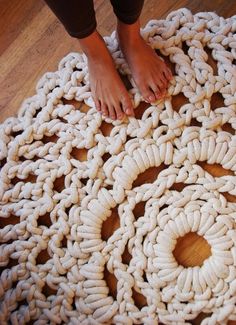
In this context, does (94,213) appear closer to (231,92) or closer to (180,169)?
(180,169)

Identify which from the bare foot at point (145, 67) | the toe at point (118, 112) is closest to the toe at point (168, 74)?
the bare foot at point (145, 67)

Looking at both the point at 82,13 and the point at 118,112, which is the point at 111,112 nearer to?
the point at 118,112

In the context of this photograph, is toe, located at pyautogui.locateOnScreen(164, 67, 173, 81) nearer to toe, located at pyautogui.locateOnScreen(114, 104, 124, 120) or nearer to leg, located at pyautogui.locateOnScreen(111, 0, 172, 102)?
leg, located at pyautogui.locateOnScreen(111, 0, 172, 102)

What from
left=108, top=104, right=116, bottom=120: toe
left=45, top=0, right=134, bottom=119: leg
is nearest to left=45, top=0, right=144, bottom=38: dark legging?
left=45, top=0, right=134, bottom=119: leg

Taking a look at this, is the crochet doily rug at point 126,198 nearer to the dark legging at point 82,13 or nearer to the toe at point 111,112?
the toe at point 111,112

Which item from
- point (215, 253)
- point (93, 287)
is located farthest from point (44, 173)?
point (215, 253)
